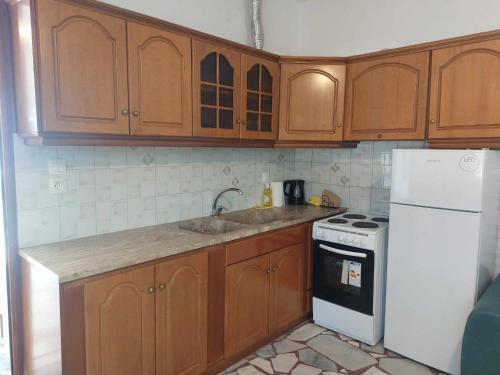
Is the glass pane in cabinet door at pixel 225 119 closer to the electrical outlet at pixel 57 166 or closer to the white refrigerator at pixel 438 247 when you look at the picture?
the electrical outlet at pixel 57 166

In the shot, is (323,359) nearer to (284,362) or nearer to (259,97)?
(284,362)

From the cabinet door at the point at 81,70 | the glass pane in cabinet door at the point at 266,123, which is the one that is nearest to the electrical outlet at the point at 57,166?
the cabinet door at the point at 81,70

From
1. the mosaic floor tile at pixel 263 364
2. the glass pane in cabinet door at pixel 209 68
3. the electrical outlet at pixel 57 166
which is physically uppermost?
the glass pane in cabinet door at pixel 209 68

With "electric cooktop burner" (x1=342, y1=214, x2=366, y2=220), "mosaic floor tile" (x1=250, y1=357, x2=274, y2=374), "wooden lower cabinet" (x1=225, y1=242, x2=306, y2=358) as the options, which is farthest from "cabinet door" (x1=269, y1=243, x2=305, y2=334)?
"electric cooktop burner" (x1=342, y1=214, x2=366, y2=220)

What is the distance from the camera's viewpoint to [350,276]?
2.58 metres

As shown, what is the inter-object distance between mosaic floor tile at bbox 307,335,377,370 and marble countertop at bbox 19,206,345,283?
0.91m

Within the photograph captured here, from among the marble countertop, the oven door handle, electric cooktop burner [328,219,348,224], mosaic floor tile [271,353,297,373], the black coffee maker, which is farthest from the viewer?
the black coffee maker

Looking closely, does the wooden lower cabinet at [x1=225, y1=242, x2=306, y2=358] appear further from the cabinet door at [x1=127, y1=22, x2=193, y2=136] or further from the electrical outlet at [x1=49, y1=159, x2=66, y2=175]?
the electrical outlet at [x1=49, y1=159, x2=66, y2=175]

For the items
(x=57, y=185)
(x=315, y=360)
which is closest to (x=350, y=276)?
(x=315, y=360)

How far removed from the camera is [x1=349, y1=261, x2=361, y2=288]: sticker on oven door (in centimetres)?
253

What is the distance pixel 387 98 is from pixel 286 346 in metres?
1.87

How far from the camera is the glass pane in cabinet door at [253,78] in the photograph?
99.3 inches

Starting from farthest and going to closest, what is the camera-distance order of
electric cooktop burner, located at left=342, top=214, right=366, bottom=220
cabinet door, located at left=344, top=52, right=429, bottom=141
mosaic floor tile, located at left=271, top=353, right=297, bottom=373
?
1. electric cooktop burner, located at left=342, top=214, right=366, bottom=220
2. cabinet door, located at left=344, top=52, right=429, bottom=141
3. mosaic floor tile, located at left=271, top=353, right=297, bottom=373

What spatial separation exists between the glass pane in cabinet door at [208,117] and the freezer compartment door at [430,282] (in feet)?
4.23
